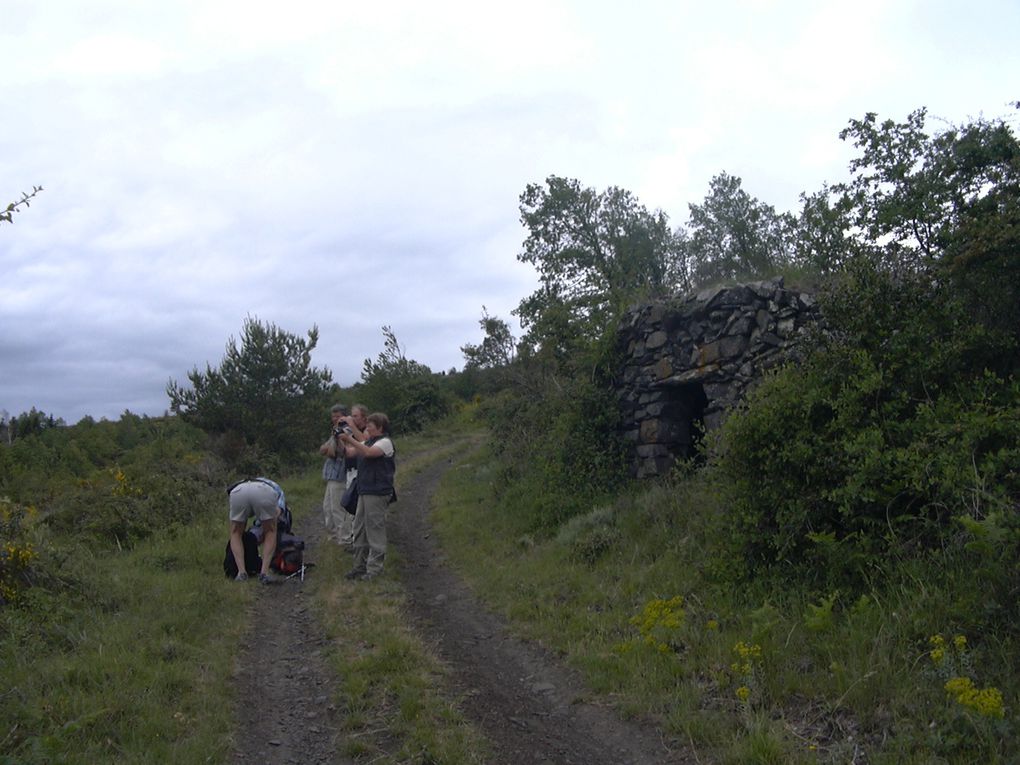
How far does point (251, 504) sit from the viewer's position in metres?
8.70

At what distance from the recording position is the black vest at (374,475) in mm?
8789

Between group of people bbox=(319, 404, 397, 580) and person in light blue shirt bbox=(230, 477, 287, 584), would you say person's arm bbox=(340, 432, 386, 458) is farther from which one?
person in light blue shirt bbox=(230, 477, 287, 584)

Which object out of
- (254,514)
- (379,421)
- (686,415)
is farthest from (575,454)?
(254,514)

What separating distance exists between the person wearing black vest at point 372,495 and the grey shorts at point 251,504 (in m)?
0.96

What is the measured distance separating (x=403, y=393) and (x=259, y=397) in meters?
8.42

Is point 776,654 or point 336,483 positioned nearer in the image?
point 776,654

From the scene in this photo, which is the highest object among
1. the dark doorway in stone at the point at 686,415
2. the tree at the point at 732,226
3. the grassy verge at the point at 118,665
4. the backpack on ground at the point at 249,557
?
the tree at the point at 732,226

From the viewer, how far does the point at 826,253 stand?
30.4ft

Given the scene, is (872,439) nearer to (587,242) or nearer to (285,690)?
(285,690)

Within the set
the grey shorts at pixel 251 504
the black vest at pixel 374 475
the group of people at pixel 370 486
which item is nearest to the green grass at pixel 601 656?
the group of people at pixel 370 486

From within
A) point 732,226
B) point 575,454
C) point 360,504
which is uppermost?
point 732,226

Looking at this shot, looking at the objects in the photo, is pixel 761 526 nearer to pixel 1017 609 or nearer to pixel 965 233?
pixel 1017 609

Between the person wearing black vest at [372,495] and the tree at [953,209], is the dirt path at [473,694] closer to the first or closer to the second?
the person wearing black vest at [372,495]

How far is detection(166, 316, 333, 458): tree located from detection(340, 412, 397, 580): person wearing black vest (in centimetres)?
1629
